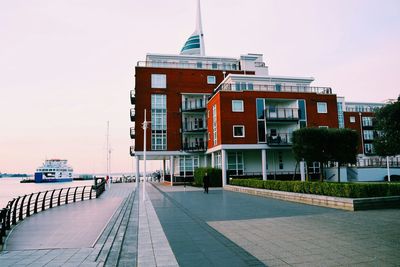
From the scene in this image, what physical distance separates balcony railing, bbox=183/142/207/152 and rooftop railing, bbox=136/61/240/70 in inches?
467

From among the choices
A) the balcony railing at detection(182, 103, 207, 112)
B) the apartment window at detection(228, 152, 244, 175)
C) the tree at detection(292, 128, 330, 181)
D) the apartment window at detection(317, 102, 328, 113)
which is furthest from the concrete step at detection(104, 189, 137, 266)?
the apartment window at detection(317, 102, 328, 113)

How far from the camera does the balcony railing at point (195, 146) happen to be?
123 feet

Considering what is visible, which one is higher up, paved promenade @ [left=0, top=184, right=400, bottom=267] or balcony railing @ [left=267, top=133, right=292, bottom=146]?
balcony railing @ [left=267, top=133, right=292, bottom=146]

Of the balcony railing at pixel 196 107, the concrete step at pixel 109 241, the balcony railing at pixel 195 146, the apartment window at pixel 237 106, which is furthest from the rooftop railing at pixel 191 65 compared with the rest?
the concrete step at pixel 109 241

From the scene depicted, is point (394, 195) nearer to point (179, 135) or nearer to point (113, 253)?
point (113, 253)

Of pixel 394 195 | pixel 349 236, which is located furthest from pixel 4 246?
pixel 394 195

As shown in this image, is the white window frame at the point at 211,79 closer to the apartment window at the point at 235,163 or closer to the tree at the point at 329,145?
the apartment window at the point at 235,163

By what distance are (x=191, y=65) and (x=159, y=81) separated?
6722 mm

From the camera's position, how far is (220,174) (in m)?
31.5

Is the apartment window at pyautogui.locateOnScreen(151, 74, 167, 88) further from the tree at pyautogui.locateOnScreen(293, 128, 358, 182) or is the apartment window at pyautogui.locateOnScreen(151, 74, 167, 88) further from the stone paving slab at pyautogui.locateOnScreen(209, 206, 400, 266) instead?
the stone paving slab at pyautogui.locateOnScreen(209, 206, 400, 266)

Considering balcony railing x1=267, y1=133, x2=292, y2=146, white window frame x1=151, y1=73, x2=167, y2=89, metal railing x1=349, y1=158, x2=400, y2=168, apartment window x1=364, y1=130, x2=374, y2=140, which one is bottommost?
metal railing x1=349, y1=158, x2=400, y2=168

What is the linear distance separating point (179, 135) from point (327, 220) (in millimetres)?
31398

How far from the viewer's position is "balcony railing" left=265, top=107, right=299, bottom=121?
106ft

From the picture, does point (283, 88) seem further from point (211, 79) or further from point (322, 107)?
point (211, 79)
